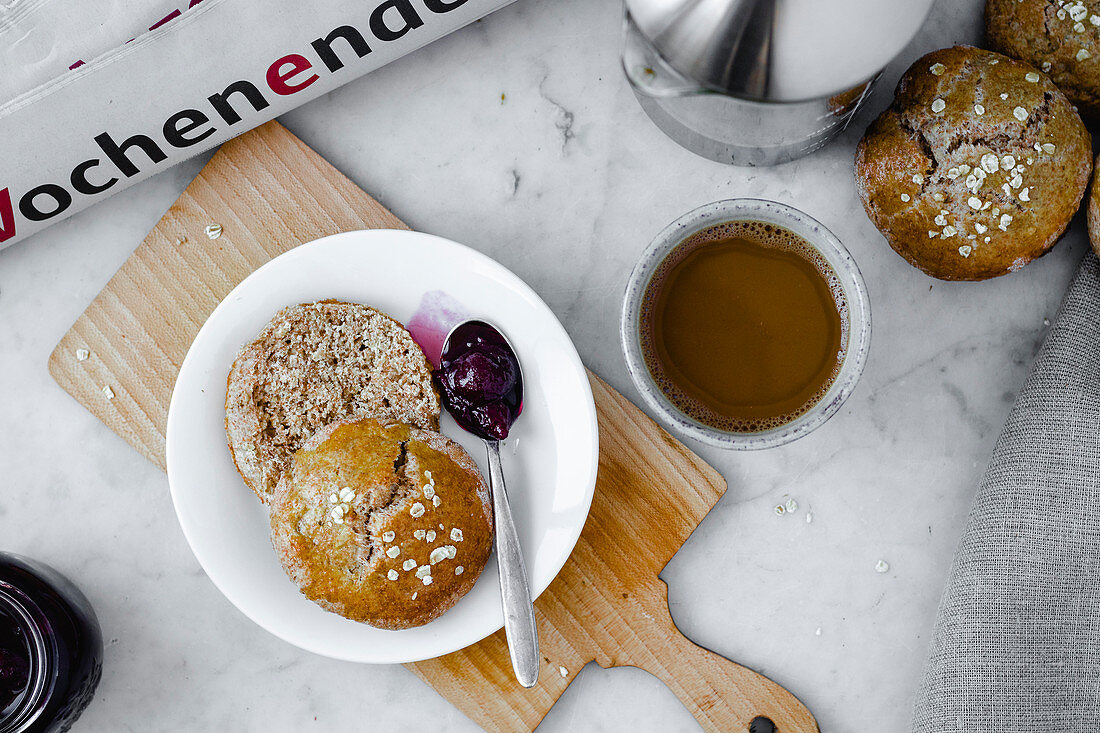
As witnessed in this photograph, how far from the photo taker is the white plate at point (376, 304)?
1172 mm

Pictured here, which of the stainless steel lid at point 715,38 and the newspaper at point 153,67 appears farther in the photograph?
the newspaper at point 153,67

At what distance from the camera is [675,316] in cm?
122

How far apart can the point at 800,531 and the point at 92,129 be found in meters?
1.13

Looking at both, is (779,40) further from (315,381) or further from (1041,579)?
(1041,579)

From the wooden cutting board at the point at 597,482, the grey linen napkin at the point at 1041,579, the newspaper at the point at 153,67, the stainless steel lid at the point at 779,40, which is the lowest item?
the grey linen napkin at the point at 1041,579

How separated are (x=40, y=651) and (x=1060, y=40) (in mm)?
1517

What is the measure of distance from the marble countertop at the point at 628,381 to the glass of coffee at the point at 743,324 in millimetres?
119

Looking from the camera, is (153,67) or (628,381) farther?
(628,381)

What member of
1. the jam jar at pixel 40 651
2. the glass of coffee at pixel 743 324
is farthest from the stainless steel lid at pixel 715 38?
the jam jar at pixel 40 651

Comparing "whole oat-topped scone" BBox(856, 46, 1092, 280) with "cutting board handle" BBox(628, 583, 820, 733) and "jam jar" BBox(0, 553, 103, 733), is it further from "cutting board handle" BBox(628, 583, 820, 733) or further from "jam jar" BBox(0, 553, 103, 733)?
"jam jar" BBox(0, 553, 103, 733)

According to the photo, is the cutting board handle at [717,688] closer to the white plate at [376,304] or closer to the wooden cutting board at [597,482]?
the wooden cutting board at [597,482]

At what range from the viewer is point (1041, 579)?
3.98ft

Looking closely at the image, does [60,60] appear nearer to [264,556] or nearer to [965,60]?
[264,556]

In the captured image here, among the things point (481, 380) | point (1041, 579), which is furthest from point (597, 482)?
point (1041, 579)
